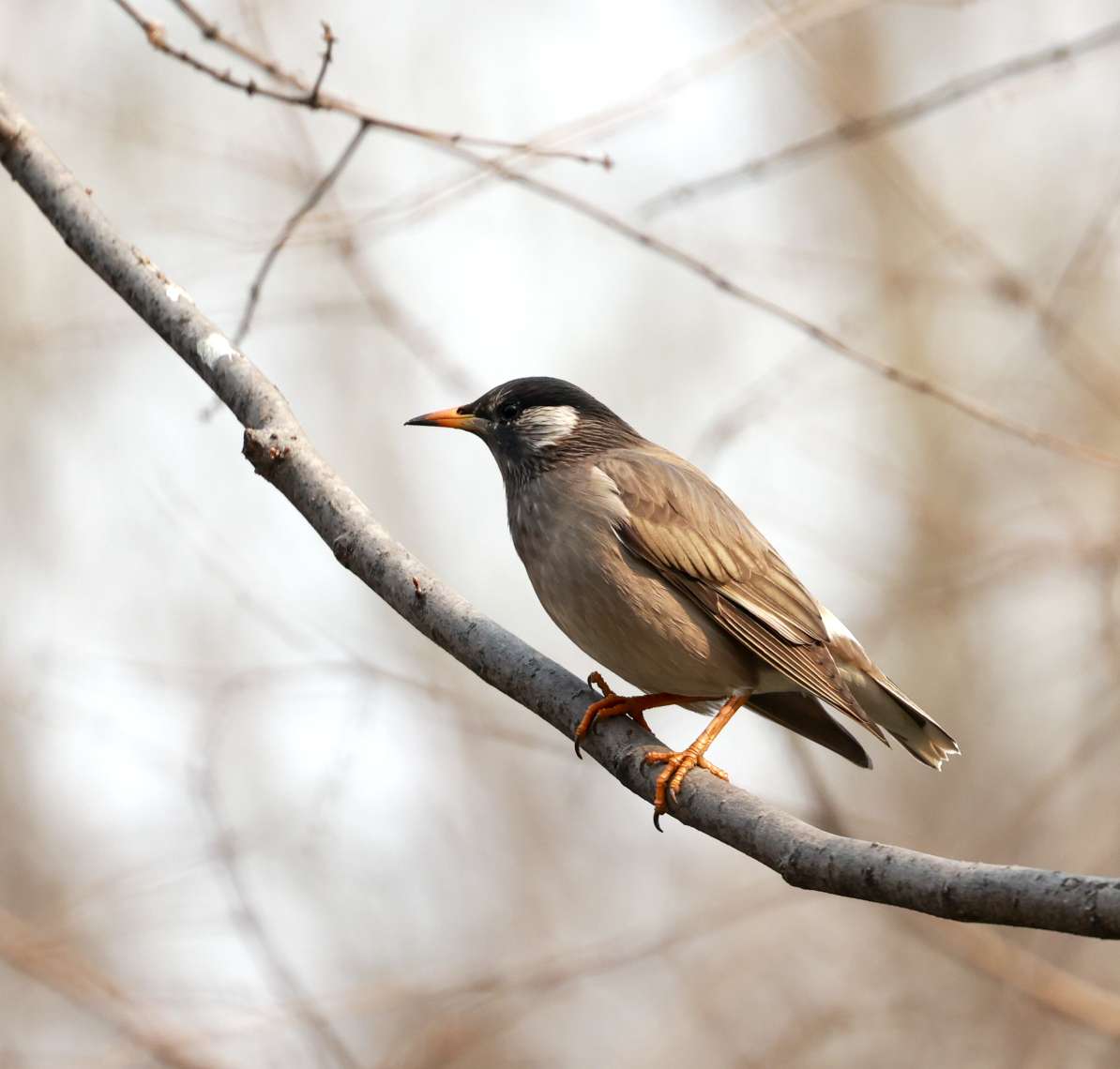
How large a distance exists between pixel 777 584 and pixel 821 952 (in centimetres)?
625

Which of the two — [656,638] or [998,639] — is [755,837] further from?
[998,639]

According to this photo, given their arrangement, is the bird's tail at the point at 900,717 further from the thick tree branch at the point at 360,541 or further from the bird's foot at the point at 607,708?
the thick tree branch at the point at 360,541

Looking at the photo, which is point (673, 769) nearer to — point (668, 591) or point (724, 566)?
point (668, 591)

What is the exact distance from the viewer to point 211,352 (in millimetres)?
4328

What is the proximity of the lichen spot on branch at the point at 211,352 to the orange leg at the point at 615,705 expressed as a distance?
5.42 ft

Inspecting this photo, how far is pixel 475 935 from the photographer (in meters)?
11.0

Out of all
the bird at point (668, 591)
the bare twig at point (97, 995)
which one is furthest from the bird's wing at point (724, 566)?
the bare twig at point (97, 995)

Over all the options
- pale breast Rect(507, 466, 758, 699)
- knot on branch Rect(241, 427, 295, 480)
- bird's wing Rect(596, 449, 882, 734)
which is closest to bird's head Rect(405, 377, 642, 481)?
bird's wing Rect(596, 449, 882, 734)

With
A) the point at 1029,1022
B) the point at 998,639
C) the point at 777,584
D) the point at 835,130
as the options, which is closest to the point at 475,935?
the point at 1029,1022

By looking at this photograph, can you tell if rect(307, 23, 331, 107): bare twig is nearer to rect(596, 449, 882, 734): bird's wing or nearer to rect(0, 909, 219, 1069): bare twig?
rect(596, 449, 882, 734): bird's wing

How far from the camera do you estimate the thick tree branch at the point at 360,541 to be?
3.33 meters

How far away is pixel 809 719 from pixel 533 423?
1.74m

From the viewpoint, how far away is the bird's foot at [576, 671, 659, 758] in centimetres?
430

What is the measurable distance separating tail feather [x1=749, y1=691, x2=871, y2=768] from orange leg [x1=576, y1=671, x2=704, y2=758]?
395 mm
